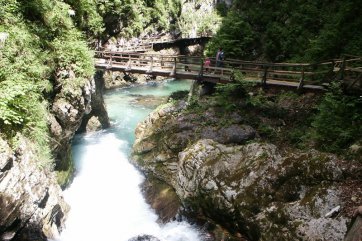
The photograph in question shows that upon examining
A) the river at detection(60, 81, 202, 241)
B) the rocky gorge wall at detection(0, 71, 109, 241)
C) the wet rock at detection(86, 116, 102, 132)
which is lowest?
the river at detection(60, 81, 202, 241)

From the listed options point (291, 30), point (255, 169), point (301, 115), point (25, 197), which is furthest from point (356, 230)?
point (291, 30)

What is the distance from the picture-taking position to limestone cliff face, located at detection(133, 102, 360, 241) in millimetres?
8383

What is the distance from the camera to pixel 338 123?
11562 mm

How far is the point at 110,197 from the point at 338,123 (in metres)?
10.9

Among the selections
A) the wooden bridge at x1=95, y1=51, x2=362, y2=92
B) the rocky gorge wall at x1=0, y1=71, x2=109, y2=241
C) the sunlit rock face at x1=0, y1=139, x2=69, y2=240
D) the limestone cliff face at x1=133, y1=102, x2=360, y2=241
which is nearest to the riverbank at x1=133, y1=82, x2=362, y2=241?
the limestone cliff face at x1=133, y1=102, x2=360, y2=241

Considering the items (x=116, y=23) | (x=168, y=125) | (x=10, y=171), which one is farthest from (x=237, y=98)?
(x=116, y=23)

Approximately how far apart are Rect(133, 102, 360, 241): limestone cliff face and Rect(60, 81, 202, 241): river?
Result: 1763 mm

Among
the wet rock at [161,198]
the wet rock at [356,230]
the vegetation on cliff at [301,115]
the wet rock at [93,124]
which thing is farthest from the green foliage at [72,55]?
the wet rock at [356,230]

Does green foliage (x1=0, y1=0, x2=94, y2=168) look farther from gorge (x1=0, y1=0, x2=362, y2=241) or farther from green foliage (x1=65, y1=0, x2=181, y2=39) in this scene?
green foliage (x1=65, y1=0, x2=181, y2=39)

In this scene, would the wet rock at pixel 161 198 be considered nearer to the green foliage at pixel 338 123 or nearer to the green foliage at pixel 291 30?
the green foliage at pixel 338 123

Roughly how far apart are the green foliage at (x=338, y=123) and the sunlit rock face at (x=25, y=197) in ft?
32.0

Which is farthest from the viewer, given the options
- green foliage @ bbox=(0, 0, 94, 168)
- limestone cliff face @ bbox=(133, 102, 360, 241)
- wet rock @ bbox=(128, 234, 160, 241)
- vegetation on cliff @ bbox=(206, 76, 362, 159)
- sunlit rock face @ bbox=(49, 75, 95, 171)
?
sunlit rock face @ bbox=(49, 75, 95, 171)

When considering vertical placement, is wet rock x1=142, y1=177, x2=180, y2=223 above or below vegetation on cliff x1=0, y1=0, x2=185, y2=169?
below

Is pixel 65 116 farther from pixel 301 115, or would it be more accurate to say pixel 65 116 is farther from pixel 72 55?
pixel 301 115
